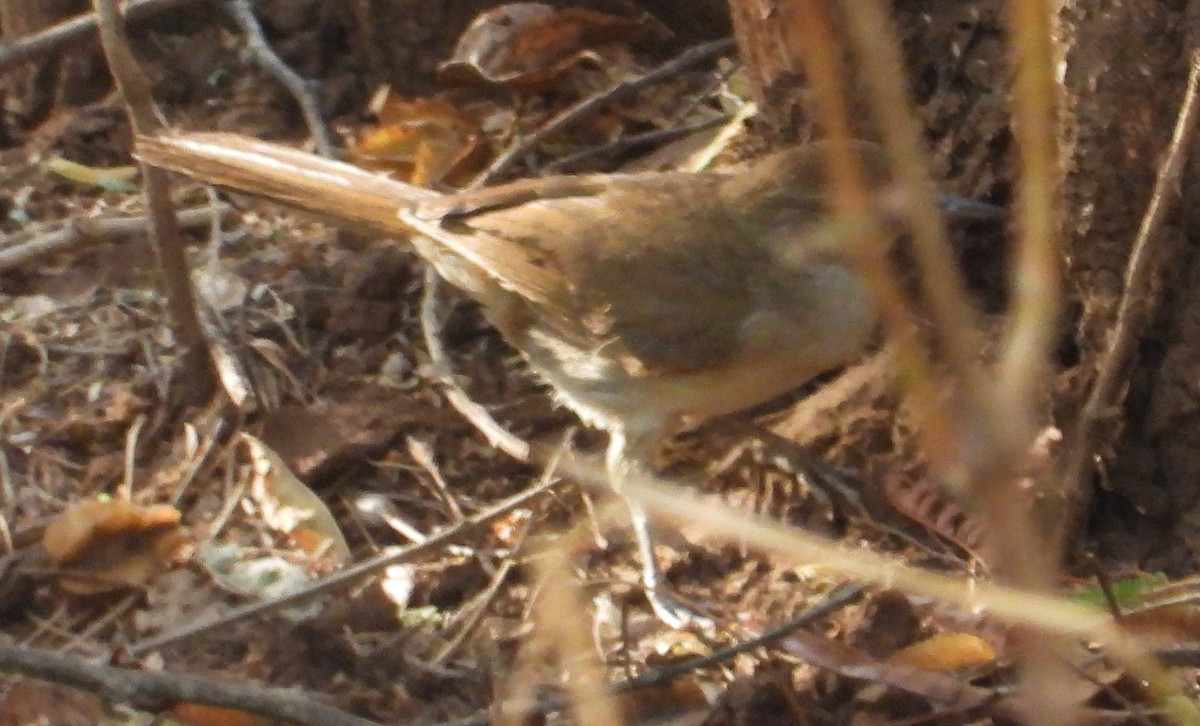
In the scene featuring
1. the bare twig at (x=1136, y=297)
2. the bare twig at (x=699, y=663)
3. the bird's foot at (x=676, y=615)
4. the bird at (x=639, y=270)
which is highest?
the bare twig at (x=1136, y=297)

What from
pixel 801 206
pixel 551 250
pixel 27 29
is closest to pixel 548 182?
pixel 551 250

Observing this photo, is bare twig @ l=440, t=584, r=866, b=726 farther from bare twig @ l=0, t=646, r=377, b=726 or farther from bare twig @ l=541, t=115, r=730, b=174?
bare twig @ l=541, t=115, r=730, b=174

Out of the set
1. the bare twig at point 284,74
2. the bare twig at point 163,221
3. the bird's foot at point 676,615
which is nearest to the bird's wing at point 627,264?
the bird's foot at point 676,615

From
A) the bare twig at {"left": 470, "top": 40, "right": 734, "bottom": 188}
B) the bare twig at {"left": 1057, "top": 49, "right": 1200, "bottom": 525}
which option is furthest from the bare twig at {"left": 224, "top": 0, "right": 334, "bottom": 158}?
the bare twig at {"left": 1057, "top": 49, "right": 1200, "bottom": 525}

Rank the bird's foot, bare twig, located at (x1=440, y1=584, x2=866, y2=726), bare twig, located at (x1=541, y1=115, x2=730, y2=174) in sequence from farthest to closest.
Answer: bare twig, located at (x1=541, y1=115, x2=730, y2=174), the bird's foot, bare twig, located at (x1=440, y1=584, x2=866, y2=726)

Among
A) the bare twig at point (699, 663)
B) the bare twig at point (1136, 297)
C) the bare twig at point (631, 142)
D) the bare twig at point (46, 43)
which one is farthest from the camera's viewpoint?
the bare twig at point (46, 43)

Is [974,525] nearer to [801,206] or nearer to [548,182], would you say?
[801,206]

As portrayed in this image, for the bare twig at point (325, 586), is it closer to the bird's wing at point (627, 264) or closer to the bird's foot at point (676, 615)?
the bird's foot at point (676, 615)

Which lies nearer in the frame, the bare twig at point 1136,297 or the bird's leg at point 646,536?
the bare twig at point 1136,297

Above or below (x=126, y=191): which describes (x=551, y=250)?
above
